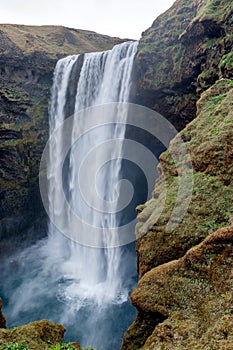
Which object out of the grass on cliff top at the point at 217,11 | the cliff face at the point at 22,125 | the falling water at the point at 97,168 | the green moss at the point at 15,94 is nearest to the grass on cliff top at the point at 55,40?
the cliff face at the point at 22,125

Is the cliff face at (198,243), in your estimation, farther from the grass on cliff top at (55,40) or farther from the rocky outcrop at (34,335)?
the grass on cliff top at (55,40)

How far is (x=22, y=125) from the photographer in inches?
1061

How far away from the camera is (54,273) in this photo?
22656 mm

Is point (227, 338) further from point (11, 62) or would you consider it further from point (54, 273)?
point (11, 62)

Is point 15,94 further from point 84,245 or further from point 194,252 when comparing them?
point 194,252

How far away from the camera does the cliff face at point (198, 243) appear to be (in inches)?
242

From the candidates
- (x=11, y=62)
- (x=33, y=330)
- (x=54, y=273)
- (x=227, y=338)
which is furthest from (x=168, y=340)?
(x=11, y=62)

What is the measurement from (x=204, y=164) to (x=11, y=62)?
2493 centimetres

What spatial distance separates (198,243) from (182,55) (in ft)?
50.5

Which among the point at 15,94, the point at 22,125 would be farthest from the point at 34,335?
the point at 15,94

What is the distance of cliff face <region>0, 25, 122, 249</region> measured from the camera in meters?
26.1

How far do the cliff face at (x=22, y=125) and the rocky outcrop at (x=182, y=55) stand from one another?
11.4 metres

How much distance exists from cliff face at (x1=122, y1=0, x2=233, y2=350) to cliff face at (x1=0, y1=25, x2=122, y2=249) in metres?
17.8

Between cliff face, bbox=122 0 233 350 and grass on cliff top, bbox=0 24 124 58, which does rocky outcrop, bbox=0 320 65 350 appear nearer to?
cliff face, bbox=122 0 233 350
